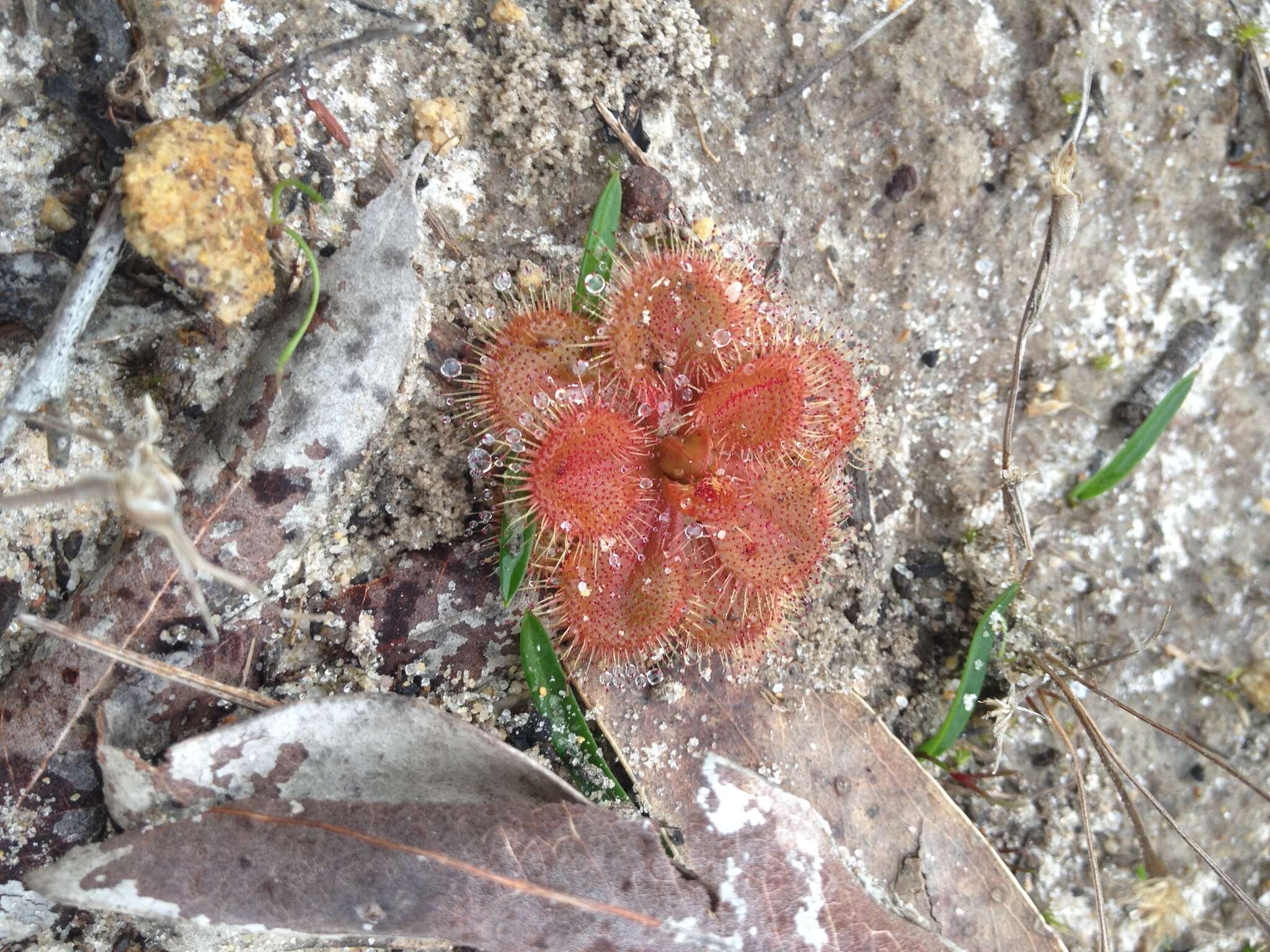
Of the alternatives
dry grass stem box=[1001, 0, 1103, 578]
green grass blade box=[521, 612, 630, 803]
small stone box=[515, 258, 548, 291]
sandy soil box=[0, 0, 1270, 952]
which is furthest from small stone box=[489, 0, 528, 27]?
green grass blade box=[521, 612, 630, 803]

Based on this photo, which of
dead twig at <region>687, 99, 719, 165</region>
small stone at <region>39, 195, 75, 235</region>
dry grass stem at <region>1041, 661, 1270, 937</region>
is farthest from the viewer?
dead twig at <region>687, 99, 719, 165</region>

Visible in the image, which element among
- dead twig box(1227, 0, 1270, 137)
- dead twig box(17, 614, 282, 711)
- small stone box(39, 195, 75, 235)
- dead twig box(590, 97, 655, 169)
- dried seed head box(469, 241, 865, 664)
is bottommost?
dead twig box(17, 614, 282, 711)

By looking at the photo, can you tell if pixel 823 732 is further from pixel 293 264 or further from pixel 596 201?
pixel 293 264

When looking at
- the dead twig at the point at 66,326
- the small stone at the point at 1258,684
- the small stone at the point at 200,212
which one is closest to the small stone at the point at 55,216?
the dead twig at the point at 66,326

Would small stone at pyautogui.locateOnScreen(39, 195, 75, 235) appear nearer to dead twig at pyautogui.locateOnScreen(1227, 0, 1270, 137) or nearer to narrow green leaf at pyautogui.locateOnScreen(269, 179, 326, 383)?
narrow green leaf at pyautogui.locateOnScreen(269, 179, 326, 383)

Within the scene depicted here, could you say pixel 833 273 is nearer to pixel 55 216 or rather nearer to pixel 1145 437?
pixel 1145 437

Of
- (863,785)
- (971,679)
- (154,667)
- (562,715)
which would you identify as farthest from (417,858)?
(971,679)

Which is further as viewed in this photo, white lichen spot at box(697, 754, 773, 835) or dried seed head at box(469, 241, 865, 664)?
white lichen spot at box(697, 754, 773, 835)
